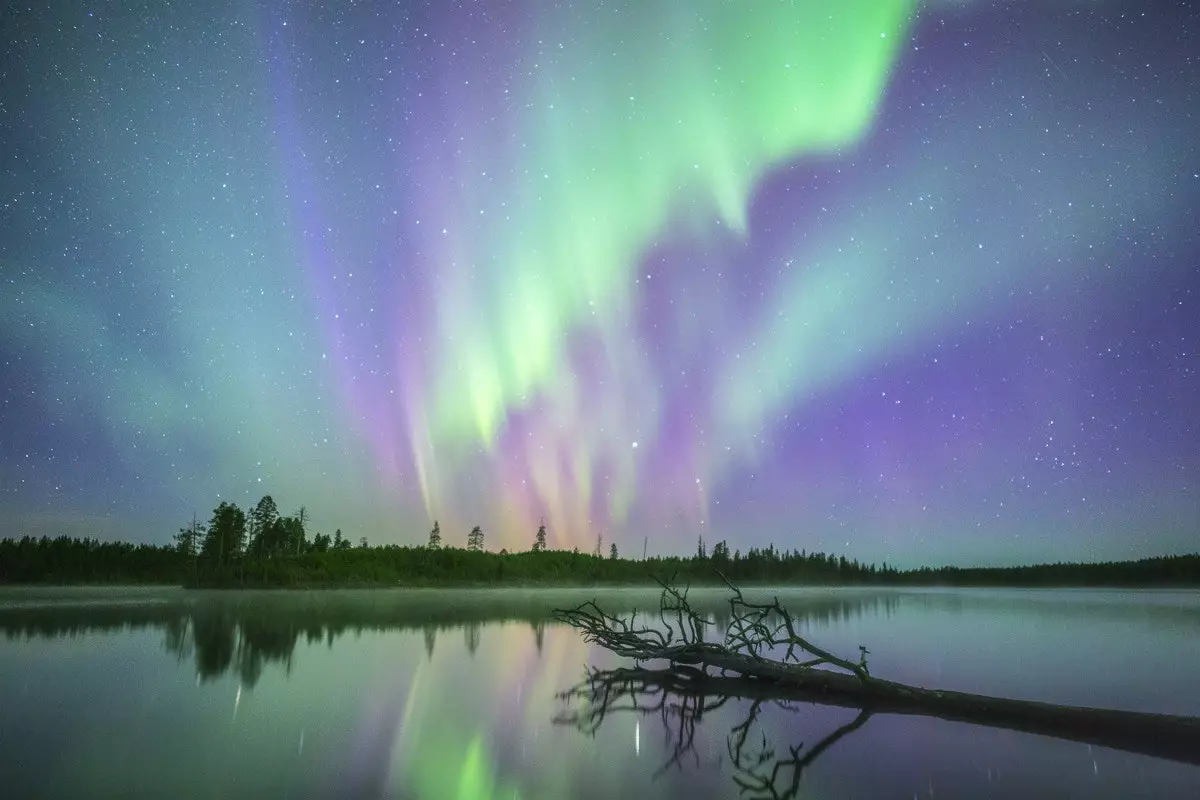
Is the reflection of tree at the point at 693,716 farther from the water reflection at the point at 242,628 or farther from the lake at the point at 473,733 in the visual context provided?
the water reflection at the point at 242,628

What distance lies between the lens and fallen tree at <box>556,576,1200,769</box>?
1145 centimetres

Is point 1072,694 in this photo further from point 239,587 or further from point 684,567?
point 684,567

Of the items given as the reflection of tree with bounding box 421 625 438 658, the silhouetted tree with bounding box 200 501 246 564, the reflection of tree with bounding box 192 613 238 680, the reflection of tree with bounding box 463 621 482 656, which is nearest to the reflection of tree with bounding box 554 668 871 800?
the reflection of tree with bounding box 421 625 438 658

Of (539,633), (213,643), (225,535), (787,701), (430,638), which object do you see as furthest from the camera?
(225,535)

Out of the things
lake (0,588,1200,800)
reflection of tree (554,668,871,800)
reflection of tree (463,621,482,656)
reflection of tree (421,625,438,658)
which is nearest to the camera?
lake (0,588,1200,800)

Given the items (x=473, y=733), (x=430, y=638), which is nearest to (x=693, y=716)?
(x=473, y=733)

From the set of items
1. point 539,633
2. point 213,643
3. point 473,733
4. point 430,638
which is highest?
point 473,733

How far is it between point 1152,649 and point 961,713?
2097 centimetres

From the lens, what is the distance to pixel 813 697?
1549 cm

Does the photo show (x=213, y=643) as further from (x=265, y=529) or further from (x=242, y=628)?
(x=265, y=529)

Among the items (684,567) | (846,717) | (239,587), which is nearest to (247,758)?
(846,717)

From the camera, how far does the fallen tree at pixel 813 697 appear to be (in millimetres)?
11453

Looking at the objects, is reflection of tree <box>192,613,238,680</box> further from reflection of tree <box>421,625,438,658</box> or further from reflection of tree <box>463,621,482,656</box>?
reflection of tree <box>463,621,482,656</box>

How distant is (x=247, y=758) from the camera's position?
1040cm
